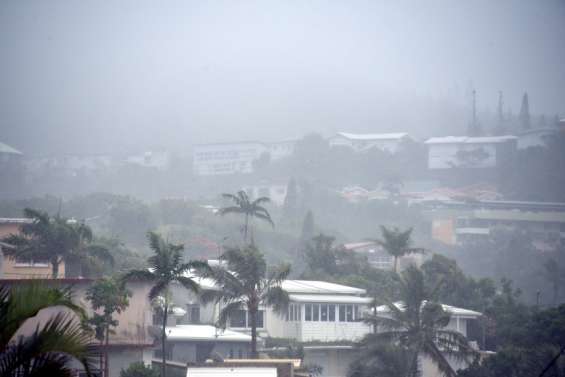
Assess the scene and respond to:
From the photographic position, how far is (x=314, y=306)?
47094mm

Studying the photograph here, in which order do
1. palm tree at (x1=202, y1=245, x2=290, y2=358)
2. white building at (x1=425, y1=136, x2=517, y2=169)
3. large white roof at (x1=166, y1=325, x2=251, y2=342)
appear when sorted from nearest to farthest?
palm tree at (x1=202, y1=245, x2=290, y2=358) < large white roof at (x1=166, y1=325, x2=251, y2=342) < white building at (x1=425, y1=136, x2=517, y2=169)

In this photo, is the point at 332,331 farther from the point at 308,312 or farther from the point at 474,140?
the point at 474,140

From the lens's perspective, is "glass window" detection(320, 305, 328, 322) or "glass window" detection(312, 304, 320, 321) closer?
"glass window" detection(312, 304, 320, 321)

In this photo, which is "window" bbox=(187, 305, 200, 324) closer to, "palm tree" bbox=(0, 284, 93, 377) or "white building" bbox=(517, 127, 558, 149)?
"palm tree" bbox=(0, 284, 93, 377)

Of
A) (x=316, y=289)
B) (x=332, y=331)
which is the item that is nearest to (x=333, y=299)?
(x=332, y=331)

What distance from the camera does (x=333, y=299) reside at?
47719 mm

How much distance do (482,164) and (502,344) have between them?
440 ft

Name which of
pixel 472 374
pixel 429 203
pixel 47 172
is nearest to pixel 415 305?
pixel 472 374

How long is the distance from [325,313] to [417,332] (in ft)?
21.9

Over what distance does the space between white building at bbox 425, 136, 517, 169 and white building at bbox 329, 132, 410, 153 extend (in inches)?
285

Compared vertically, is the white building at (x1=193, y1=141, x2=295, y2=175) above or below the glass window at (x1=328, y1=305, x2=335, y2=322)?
above

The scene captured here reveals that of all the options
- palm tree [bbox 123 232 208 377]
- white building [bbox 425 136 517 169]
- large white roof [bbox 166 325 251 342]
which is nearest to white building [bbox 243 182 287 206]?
white building [bbox 425 136 517 169]

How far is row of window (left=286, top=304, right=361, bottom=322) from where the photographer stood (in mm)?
46812

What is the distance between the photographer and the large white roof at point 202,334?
3972 cm
